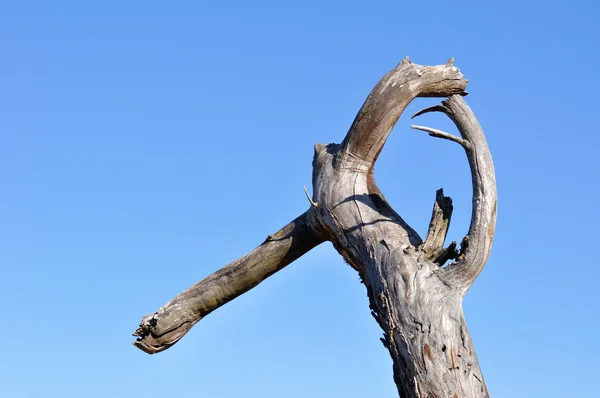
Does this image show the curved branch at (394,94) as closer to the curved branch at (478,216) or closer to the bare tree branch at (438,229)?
the curved branch at (478,216)

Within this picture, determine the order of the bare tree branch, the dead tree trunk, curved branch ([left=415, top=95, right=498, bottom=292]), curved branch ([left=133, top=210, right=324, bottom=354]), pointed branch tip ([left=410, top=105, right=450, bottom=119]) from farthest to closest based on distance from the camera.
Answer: curved branch ([left=133, top=210, right=324, bottom=354])
pointed branch tip ([left=410, top=105, right=450, bottom=119])
the bare tree branch
curved branch ([left=415, top=95, right=498, bottom=292])
the dead tree trunk

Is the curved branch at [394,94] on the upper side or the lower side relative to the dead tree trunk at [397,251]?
upper

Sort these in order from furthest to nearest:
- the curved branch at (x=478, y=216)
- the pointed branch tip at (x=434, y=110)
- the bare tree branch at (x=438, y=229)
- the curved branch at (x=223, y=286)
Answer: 1. the curved branch at (x=223, y=286)
2. the pointed branch tip at (x=434, y=110)
3. the bare tree branch at (x=438, y=229)
4. the curved branch at (x=478, y=216)

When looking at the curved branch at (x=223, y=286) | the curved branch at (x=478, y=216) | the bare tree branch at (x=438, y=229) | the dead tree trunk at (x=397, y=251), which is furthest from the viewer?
the curved branch at (x=223, y=286)

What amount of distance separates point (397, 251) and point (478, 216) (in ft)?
2.04

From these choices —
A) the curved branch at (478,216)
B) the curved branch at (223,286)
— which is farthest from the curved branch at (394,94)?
the curved branch at (223,286)

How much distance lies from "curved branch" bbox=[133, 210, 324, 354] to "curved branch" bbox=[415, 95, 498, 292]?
1.56m

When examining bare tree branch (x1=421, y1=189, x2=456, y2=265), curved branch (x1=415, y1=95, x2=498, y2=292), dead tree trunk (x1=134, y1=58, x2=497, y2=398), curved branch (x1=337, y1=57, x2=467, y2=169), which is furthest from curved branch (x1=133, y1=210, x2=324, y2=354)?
curved branch (x1=415, y1=95, x2=498, y2=292)

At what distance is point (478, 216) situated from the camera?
218 inches

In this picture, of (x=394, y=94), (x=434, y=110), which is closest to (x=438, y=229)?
(x=434, y=110)

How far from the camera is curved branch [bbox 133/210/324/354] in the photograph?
683cm

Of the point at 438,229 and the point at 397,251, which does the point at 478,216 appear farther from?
the point at 397,251

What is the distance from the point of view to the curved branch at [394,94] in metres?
6.07

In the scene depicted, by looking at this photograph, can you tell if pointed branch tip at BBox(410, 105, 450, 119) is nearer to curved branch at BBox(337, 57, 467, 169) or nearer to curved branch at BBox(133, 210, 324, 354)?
curved branch at BBox(337, 57, 467, 169)
